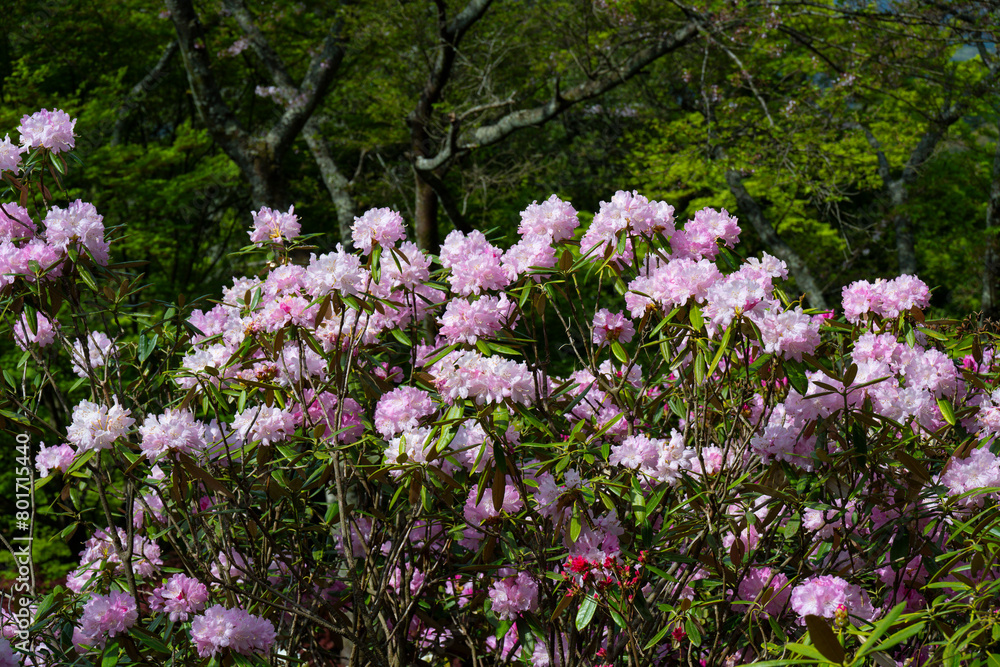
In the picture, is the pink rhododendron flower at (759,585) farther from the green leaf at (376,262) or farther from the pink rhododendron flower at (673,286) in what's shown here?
the green leaf at (376,262)

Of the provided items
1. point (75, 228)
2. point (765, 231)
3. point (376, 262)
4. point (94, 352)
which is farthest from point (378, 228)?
point (765, 231)

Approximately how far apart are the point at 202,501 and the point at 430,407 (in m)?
1.34

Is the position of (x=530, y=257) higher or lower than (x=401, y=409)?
higher

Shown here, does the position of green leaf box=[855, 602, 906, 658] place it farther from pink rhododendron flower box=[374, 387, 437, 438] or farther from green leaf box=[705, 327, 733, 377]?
pink rhododendron flower box=[374, 387, 437, 438]

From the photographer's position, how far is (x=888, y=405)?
1823 millimetres

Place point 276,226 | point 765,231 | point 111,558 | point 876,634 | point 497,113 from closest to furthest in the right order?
point 876,634, point 276,226, point 111,558, point 497,113, point 765,231

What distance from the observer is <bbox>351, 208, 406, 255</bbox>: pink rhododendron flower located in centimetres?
189

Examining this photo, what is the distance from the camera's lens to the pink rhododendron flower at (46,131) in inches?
81.4

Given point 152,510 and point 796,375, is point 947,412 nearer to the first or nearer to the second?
point 796,375

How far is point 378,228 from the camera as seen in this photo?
74.6 inches

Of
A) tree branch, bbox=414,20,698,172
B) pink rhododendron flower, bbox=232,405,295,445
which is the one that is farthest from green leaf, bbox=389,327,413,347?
Result: tree branch, bbox=414,20,698,172

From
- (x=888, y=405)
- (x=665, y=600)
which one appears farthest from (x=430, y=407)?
(x=888, y=405)

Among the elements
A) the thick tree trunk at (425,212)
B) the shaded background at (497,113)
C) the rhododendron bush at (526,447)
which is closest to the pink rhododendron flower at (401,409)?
the rhododendron bush at (526,447)

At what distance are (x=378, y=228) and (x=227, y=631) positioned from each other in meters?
0.99
